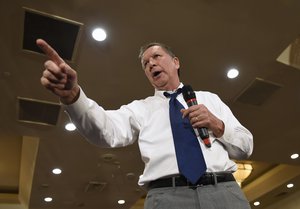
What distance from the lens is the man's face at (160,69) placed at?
1.55 metres

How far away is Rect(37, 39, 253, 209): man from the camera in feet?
3.79

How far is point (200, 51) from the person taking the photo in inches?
138

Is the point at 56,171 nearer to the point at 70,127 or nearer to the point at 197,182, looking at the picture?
the point at 70,127

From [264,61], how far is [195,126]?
2.75 metres

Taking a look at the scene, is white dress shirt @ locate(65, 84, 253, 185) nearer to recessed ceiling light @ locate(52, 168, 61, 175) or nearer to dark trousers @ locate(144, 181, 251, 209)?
dark trousers @ locate(144, 181, 251, 209)

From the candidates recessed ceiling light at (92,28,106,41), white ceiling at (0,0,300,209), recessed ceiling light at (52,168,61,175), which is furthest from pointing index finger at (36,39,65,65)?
recessed ceiling light at (52,168,61,175)

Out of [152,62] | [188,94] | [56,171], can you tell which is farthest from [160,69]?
[56,171]

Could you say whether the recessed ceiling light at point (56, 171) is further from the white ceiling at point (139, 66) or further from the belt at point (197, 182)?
the belt at point (197, 182)

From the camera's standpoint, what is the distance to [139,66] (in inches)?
142

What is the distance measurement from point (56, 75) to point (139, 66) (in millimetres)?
2563

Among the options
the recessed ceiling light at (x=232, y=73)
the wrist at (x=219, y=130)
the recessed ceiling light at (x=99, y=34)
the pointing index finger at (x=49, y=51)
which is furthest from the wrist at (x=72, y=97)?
the recessed ceiling light at (x=232, y=73)

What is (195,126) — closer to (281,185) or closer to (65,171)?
(65,171)

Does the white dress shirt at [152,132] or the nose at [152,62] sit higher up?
the nose at [152,62]

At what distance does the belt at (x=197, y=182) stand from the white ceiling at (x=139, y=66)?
6.60ft
